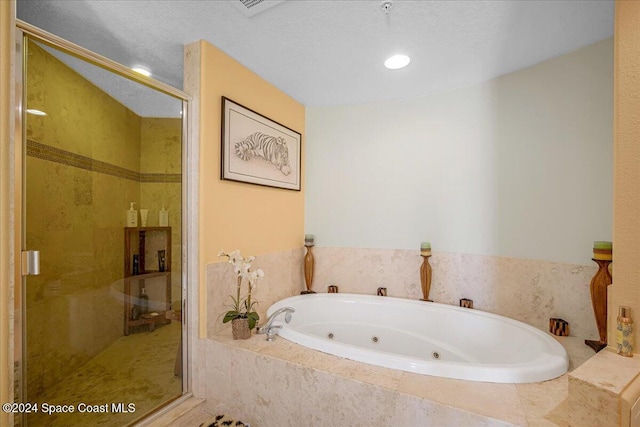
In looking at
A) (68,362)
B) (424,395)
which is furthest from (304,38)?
(68,362)

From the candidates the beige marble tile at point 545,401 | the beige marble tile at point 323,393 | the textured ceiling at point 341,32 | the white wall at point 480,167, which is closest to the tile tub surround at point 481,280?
the white wall at point 480,167

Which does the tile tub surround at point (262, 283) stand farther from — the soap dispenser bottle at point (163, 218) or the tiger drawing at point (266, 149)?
the tiger drawing at point (266, 149)

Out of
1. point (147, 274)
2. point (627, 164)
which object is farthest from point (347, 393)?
point (627, 164)

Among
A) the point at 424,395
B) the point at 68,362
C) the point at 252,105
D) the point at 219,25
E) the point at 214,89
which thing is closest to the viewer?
the point at 424,395

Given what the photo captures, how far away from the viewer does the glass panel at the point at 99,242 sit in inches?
47.3

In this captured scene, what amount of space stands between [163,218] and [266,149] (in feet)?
3.16

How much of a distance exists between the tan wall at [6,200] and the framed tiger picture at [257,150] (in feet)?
3.23

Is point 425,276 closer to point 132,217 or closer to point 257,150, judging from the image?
point 257,150

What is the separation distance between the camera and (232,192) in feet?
6.53

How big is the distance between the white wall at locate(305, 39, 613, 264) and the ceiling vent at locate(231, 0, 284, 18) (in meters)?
1.43

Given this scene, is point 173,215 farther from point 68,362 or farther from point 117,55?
point 117,55

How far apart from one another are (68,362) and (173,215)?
2.77ft

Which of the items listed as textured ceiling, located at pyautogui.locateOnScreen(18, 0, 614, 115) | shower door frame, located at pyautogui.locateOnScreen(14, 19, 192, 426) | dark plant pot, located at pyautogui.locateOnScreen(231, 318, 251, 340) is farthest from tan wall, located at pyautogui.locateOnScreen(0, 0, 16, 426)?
dark plant pot, located at pyautogui.locateOnScreen(231, 318, 251, 340)

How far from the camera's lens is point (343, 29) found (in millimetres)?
1618
